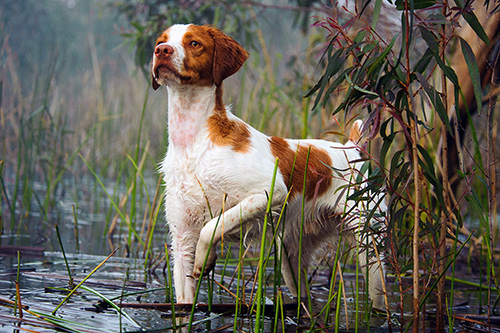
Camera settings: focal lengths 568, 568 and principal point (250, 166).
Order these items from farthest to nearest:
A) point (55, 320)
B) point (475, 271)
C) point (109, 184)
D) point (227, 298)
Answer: point (109, 184) < point (475, 271) < point (227, 298) < point (55, 320)

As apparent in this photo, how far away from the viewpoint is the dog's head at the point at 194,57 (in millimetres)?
2490

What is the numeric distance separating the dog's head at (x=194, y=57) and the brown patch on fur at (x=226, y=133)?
0.57 feet

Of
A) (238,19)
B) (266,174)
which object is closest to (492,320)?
(266,174)

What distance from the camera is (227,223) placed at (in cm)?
245

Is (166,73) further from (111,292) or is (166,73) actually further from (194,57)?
(111,292)

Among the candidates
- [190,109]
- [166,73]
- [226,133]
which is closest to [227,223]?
[226,133]

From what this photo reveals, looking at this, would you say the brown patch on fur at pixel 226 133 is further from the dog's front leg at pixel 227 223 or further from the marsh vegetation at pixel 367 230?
the marsh vegetation at pixel 367 230

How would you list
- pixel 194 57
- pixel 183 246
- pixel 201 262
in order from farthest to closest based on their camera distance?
pixel 183 246, pixel 194 57, pixel 201 262

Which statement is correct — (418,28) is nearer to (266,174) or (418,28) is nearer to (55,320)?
(266,174)

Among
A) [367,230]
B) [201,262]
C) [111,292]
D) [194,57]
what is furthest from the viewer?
[111,292]

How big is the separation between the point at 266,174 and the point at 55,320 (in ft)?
3.52

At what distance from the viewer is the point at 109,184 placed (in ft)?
28.7

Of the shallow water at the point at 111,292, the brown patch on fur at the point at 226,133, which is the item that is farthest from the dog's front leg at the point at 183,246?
the brown patch on fur at the point at 226,133

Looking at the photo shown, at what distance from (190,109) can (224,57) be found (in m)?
0.29
